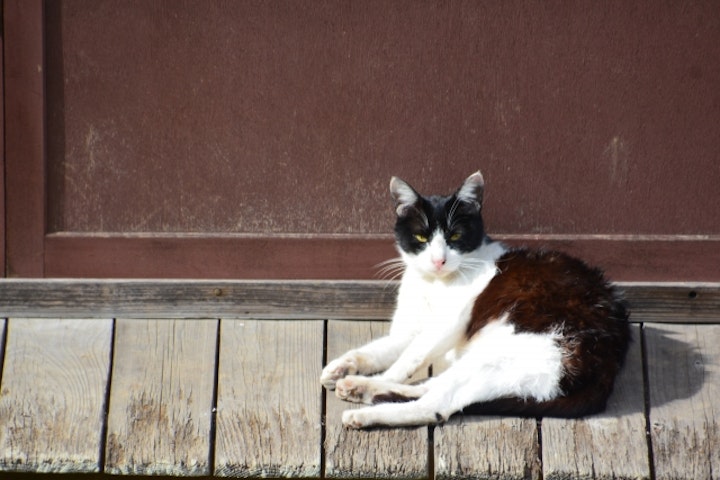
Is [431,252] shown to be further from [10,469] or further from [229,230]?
[10,469]

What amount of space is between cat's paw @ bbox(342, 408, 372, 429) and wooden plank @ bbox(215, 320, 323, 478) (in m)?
0.15

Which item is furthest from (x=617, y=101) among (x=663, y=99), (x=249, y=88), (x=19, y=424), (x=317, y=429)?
(x=19, y=424)

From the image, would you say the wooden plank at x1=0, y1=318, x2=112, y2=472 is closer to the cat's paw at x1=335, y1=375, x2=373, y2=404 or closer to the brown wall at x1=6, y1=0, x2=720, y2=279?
the brown wall at x1=6, y1=0, x2=720, y2=279

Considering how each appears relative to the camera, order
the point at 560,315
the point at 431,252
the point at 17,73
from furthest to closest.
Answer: the point at 17,73 → the point at 431,252 → the point at 560,315

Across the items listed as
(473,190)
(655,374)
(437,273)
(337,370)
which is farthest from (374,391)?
(655,374)

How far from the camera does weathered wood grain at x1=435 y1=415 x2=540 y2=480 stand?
2701 millimetres

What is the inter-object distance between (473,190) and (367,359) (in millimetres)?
585

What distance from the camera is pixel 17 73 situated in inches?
124

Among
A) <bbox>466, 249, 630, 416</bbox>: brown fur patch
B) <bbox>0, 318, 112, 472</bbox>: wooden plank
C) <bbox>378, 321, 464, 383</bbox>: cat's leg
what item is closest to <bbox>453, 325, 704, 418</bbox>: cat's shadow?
<bbox>466, 249, 630, 416</bbox>: brown fur patch

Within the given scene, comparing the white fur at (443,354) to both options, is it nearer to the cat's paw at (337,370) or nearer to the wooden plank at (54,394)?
the cat's paw at (337,370)

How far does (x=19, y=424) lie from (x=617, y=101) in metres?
2.05

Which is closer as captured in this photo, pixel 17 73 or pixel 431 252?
pixel 431 252

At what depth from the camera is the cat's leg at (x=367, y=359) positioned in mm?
2836

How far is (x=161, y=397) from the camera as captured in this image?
114 inches
